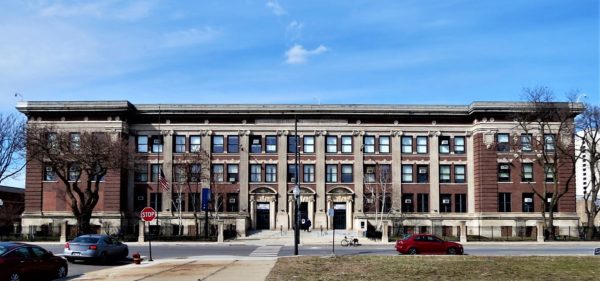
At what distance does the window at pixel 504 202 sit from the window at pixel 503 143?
4648mm

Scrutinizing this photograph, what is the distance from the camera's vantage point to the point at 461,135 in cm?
7338

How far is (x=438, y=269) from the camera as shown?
24891 millimetres

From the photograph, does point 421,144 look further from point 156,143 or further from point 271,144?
point 156,143

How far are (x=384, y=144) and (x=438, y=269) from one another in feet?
160

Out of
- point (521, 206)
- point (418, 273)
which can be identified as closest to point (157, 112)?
point (521, 206)

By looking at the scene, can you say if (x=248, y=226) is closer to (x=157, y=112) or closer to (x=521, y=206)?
(x=157, y=112)

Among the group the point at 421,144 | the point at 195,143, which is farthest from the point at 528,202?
the point at 195,143

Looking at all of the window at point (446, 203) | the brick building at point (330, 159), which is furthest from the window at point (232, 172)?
the window at point (446, 203)

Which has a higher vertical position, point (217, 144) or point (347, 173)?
point (217, 144)

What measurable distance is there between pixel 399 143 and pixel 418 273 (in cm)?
5018

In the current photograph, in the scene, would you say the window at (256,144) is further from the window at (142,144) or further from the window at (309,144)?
the window at (142,144)

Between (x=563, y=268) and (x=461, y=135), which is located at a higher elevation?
(x=461, y=135)

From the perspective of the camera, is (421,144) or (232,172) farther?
(421,144)

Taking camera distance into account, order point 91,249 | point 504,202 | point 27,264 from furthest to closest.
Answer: point 504,202, point 91,249, point 27,264
